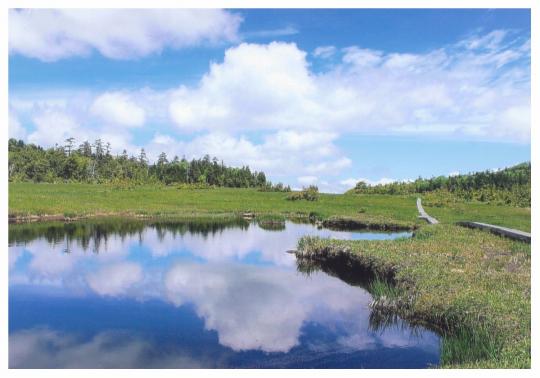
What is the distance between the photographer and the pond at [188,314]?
12.9 meters

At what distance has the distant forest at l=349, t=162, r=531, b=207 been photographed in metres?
75.6

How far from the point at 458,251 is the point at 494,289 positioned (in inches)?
276

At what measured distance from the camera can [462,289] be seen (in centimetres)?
1469

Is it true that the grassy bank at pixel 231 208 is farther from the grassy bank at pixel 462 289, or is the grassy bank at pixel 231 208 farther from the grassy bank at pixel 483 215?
the grassy bank at pixel 462 289

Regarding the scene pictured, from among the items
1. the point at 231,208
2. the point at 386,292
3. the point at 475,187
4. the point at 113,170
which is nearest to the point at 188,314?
the point at 386,292

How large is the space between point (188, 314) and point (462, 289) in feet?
31.5

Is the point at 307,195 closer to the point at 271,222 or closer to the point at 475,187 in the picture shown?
the point at 271,222

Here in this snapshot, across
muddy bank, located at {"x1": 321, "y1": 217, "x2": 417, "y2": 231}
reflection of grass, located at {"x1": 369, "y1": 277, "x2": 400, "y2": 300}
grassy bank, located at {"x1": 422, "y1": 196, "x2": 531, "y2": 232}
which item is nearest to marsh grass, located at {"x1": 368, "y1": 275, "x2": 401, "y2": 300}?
reflection of grass, located at {"x1": 369, "y1": 277, "x2": 400, "y2": 300}

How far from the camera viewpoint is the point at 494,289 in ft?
48.0

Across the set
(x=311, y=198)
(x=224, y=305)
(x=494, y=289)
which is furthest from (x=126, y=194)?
(x=494, y=289)

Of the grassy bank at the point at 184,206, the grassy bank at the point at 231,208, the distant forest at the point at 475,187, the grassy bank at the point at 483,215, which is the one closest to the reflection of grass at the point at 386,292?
the grassy bank at the point at 483,215

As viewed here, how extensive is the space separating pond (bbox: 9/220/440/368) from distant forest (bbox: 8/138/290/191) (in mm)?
72943
